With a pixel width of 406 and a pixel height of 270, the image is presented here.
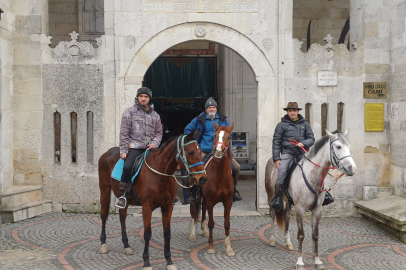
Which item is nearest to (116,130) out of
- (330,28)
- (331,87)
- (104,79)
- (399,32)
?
(104,79)

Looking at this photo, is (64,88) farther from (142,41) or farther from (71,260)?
(71,260)

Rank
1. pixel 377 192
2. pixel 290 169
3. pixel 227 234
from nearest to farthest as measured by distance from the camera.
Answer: pixel 290 169 → pixel 227 234 → pixel 377 192

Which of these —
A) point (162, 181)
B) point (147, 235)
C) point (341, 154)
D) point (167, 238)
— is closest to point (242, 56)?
point (341, 154)

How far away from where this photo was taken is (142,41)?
966 centimetres

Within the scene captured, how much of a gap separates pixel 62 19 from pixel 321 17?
7.85 m

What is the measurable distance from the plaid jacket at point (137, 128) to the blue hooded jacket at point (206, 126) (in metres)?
1.15

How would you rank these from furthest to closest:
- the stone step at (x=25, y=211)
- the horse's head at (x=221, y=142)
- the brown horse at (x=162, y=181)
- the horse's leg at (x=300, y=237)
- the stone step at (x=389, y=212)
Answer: the stone step at (x=25, y=211) < the stone step at (x=389, y=212) < the horse's head at (x=221, y=142) < the horse's leg at (x=300, y=237) < the brown horse at (x=162, y=181)

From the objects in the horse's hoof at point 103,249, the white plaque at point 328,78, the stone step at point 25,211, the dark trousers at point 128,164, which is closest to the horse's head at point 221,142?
the dark trousers at point 128,164

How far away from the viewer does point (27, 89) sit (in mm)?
9695

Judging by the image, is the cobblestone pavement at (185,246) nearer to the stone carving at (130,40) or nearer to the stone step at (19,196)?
the stone step at (19,196)

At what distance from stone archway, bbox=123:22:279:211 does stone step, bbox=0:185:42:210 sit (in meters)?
2.89

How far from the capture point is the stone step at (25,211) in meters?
8.87

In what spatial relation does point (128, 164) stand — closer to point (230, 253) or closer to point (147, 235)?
point (147, 235)

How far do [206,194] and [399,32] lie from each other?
5576 millimetres
